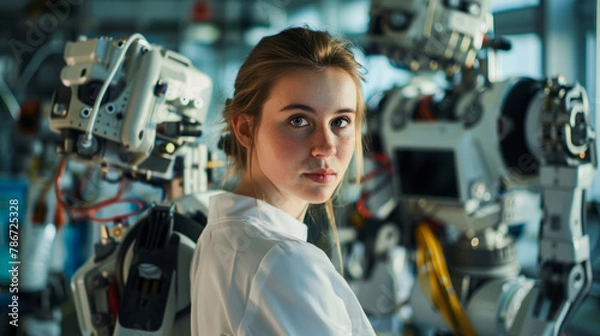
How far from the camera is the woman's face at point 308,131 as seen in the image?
50.4 inches

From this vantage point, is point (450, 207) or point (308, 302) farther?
point (450, 207)

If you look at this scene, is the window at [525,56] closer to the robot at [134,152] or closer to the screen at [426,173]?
the screen at [426,173]

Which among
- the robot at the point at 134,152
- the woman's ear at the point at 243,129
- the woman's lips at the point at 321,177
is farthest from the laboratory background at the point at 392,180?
the woman's lips at the point at 321,177

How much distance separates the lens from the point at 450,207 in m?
3.14

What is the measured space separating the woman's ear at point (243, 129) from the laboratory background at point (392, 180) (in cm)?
12

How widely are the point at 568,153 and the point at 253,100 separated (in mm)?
1589

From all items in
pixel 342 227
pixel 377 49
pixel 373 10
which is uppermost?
pixel 373 10

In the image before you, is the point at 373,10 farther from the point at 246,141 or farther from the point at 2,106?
the point at 2,106

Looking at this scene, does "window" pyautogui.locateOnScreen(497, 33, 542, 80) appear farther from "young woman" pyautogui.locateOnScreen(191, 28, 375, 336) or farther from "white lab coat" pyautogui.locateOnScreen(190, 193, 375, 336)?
"white lab coat" pyautogui.locateOnScreen(190, 193, 375, 336)

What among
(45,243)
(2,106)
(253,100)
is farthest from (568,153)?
(2,106)

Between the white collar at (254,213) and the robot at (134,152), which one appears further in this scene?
the robot at (134,152)

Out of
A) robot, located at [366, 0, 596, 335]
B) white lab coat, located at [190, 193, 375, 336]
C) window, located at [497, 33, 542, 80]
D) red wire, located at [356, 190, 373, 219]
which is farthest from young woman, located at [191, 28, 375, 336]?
window, located at [497, 33, 542, 80]

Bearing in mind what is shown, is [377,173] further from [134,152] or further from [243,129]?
[243,129]

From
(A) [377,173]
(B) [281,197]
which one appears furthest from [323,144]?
(A) [377,173]
